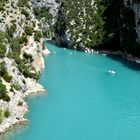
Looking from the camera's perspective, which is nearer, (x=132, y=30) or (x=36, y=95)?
(x=36, y=95)

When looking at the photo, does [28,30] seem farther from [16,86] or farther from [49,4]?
[49,4]

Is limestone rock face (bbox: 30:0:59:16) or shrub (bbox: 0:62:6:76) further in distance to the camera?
limestone rock face (bbox: 30:0:59:16)

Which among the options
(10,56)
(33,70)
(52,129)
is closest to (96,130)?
(52,129)

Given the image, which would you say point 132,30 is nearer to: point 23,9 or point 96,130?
point 23,9

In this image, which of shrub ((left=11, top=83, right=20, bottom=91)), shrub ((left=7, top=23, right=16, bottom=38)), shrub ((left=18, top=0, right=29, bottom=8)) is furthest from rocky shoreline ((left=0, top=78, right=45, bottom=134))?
shrub ((left=18, top=0, right=29, bottom=8))

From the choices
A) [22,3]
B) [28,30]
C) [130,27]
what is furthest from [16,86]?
[130,27]

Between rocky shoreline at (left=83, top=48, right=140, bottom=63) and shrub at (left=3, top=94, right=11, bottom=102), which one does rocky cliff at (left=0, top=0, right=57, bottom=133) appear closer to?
shrub at (left=3, top=94, right=11, bottom=102)

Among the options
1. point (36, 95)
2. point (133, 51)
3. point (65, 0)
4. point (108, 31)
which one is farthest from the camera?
point (65, 0)
